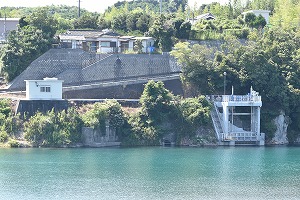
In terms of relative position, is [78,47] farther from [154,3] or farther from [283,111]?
[154,3]

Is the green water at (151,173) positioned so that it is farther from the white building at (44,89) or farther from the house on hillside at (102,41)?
the house on hillside at (102,41)

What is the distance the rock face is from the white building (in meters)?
13.9

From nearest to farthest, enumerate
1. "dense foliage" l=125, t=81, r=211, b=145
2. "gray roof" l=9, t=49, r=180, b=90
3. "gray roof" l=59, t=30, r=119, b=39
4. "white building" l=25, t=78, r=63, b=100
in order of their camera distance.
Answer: "dense foliage" l=125, t=81, r=211, b=145
"white building" l=25, t=78, r=63, b=100
"gray roof" l=9, t=49, r=180, b=90
"gray roof" l=59, t=30, r=119, b=39

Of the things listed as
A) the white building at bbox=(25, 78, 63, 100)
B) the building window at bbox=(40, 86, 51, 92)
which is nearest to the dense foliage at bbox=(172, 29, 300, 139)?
the white building at bbox=(25, 78, 63, 100)

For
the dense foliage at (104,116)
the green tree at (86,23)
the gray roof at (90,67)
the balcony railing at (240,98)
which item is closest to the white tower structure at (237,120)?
the balcony railing at (240,98)

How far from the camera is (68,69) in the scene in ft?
199

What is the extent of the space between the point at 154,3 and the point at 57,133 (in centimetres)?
7670

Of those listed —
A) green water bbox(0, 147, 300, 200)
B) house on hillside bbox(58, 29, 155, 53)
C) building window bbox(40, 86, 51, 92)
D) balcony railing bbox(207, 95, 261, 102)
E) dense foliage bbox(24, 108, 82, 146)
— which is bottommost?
green water bbox(0, 147, 300, 200)

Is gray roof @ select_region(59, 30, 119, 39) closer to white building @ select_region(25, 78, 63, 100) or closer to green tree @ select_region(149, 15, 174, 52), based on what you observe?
green tree @ select_region(149, 15, 174, 52)

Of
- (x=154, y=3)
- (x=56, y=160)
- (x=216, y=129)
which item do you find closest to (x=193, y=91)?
(x=216, y=129)

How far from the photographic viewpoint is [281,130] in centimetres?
5762

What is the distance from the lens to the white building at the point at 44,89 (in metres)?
55.5

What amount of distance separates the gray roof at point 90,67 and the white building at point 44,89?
13.1 feet

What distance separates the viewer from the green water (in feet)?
133
